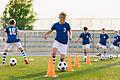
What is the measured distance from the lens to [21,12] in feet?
171

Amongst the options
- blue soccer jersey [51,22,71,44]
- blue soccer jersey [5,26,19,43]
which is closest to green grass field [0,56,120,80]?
blue soccer jersey [51,22,71,44]

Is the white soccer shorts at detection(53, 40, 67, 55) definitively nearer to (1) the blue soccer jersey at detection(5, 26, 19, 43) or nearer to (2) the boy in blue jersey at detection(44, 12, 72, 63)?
(2) the boy in blue jersey at detection(44, 12, 72, 63)

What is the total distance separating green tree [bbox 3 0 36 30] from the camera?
51375 mm

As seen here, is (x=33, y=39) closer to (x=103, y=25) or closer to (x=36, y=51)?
(x=36, y=51)

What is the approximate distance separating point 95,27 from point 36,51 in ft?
23.1

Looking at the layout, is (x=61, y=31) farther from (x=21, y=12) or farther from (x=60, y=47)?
(x=21, y=12)

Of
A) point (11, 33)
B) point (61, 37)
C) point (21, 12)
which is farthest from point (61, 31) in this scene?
point (21, 12)

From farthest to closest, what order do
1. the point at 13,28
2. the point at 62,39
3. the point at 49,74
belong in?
the point at 13,28, the point at 62,39, the point at 49,74

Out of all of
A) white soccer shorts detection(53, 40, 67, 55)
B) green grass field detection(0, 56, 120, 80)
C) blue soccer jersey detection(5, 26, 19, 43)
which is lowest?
green grass field detection(0, 56, 120, 80)

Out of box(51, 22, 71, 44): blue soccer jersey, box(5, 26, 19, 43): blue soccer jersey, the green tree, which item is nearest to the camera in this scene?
box(51, 22, 71, 44): blue soccer jersey

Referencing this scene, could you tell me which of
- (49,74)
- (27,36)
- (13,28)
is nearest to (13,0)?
(27,36)

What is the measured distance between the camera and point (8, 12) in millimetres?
52406

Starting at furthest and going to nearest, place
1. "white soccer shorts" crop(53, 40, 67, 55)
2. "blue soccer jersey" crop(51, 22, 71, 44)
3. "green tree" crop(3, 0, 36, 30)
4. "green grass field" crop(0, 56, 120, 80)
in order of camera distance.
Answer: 1. "green tree" crop(3, 0, 36, 30)
2. "blue soccer jersey" crop(51, 22, 71, 44)
3. "white soccer shorts" crop(53, 40, 67, 55)
4. "green grass field" crop(0, 56, 120, 80)

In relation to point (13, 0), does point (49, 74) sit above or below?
below
